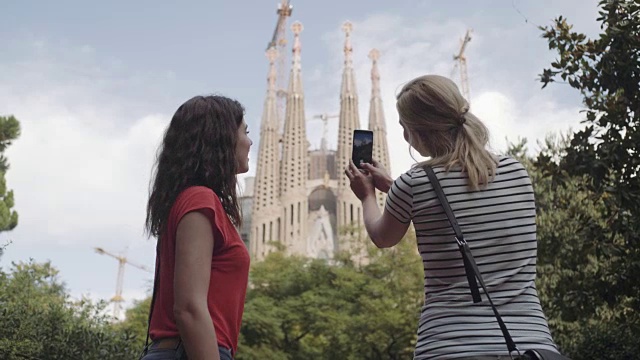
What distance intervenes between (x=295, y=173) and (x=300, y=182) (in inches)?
28.7

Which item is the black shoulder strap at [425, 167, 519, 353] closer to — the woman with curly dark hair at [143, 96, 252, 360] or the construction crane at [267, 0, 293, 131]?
the woman with curly dark hair at [143, 96, 252, 360]

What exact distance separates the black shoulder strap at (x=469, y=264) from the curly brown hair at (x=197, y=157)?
0.62 meters

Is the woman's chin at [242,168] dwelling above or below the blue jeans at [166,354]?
above

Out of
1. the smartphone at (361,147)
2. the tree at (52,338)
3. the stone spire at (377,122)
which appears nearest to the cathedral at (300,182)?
the stone spire at (377,122)

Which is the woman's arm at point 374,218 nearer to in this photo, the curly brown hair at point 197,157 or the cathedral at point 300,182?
the curly brown hair at point 197,157

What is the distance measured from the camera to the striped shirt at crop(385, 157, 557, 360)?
1792 millimetres

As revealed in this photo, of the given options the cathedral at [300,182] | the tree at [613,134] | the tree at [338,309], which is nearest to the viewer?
the tree at [613,134]

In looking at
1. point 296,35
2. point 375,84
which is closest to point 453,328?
point 375,84

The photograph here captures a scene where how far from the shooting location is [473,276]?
5.98 ft

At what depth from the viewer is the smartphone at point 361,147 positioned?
7.73 feet

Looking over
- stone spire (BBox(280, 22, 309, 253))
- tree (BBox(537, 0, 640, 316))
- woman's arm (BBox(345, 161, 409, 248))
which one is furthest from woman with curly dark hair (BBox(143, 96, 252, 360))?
stone spire (BBox(280, 22, 309, 253))

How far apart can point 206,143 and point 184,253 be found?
1.22ft

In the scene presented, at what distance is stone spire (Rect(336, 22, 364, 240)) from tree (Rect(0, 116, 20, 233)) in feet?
111

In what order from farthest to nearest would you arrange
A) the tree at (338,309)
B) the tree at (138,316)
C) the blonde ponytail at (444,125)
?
the tree at (138,316), the tree at (338,309), the blonde ponytail at (444,125)
